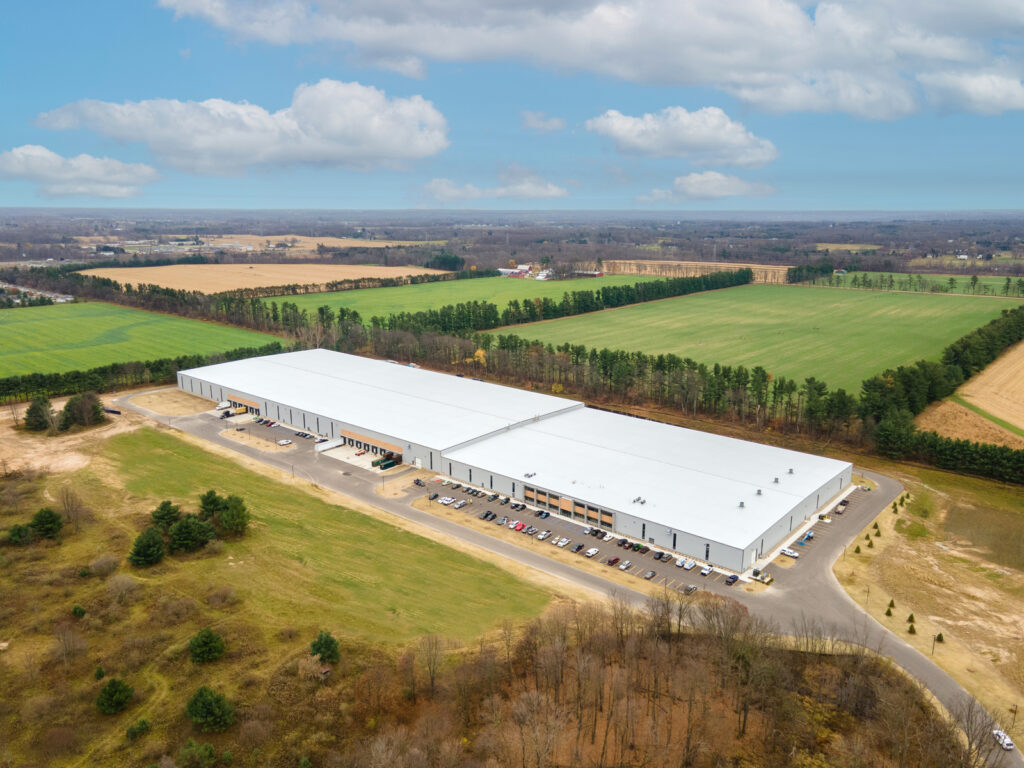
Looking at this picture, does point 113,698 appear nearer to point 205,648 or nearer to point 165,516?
point 205,648

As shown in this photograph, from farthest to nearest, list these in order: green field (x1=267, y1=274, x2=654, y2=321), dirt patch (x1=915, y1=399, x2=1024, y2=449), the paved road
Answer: green field (x1=267, y1=274, x2=654, y2=321)
dirt patch (x1=915, y1=399, x2=1024, y2=449)
the paved road

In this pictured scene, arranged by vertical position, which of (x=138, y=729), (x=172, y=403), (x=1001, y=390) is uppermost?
(x=1001, y=390)

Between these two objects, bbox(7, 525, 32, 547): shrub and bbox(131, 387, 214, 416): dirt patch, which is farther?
bbox(131, 387, 214, 416): dirt patch

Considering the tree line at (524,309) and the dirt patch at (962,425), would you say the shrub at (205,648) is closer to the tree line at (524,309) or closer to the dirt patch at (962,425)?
the dirt patch at (962,425)

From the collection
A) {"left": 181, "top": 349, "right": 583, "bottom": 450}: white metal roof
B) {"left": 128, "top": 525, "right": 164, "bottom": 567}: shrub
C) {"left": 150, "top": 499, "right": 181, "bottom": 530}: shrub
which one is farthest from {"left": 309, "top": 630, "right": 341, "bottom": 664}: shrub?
{"left": 181, "top": 349, "right": 583, "bottom": 450}: white metal roof

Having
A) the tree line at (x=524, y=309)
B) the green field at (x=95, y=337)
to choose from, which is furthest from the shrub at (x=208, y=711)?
the tree line at (x=524, y=309)

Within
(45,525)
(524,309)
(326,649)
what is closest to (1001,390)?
(524,309)

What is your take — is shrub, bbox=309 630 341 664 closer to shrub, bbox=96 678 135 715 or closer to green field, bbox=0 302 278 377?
shrub, bbox=96 678 135 715
